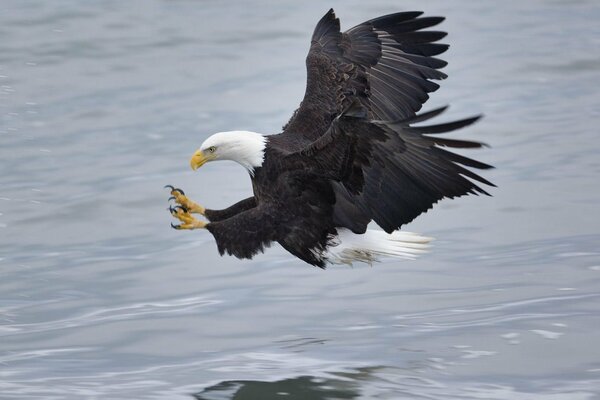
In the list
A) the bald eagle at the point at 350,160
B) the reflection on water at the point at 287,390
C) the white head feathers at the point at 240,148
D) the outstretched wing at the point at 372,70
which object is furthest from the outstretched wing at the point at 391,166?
the outstretched wing at the point at 372,70

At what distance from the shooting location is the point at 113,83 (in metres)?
12.3

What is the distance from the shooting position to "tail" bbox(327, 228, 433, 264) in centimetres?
677

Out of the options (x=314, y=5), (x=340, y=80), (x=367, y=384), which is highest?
(x=314, y=5)

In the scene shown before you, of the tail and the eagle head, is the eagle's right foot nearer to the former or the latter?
the eagle head

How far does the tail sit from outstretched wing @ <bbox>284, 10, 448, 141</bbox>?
610 millimetres

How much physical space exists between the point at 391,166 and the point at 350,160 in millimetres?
221

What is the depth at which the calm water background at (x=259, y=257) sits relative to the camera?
645cm

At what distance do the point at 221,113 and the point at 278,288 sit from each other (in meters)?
4.05

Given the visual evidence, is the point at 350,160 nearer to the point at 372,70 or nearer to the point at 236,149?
the point at 236,149

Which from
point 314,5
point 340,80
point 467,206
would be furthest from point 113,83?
point 340,80

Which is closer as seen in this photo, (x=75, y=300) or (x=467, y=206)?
(x=75, y=300)

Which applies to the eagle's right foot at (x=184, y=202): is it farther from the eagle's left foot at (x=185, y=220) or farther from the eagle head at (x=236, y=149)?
the eagle head at (x=236, y=149)

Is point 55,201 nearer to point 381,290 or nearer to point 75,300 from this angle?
point 75,300

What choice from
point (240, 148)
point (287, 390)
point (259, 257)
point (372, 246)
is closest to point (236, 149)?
point (240, 148)
